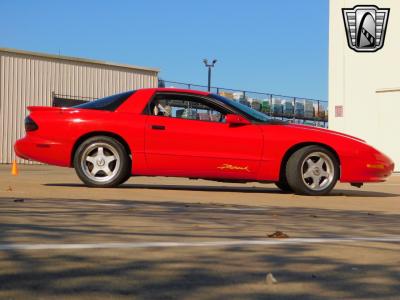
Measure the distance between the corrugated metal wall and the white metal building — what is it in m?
10.2

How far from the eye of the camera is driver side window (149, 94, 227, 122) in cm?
853

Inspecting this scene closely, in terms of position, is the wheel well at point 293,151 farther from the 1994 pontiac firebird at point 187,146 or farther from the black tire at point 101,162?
the black tire at point 101,162

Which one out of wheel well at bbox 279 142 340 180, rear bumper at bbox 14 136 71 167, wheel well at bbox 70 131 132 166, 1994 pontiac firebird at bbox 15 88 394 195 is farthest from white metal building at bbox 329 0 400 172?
rear bumper at bbox 14 136 71 167

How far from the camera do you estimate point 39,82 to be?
26.2m

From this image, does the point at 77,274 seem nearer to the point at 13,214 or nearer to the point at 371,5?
the point at 13,214

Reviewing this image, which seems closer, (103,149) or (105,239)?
(105,239)

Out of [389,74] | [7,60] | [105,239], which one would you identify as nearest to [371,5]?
[389,74]

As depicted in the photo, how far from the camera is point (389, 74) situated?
21.5 metres

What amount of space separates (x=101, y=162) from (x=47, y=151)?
2.36 ft

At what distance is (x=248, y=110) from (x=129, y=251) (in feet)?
17.7

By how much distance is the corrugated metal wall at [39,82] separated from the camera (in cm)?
2528

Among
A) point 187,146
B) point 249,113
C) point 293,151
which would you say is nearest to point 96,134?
point 187,146

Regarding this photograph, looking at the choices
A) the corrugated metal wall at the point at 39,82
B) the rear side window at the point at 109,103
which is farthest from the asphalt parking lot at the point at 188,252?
the corrugated metal wall at the point at 39,82

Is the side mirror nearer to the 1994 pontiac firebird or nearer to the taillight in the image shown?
the 1994 pontiac firebird
